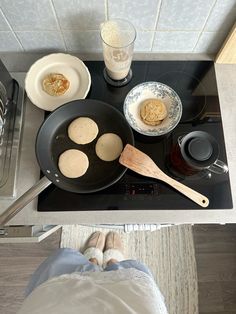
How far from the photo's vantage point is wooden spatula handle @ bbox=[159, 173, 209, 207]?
0.65m

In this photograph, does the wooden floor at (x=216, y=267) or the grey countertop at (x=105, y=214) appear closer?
the grey countertop at (x=105, y=214)

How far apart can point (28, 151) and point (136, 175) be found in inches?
10.8

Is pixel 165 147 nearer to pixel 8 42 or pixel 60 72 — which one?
pixel 60 72

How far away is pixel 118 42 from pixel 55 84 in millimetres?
188

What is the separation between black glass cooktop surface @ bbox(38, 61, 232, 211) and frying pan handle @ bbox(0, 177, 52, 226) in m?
0.06

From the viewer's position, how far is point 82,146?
0.69 metres

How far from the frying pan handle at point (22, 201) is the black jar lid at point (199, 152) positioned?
307 mm

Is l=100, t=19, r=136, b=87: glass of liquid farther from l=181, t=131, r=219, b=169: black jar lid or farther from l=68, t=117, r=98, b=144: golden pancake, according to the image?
l=181, t=131, r=219, b=169: black jar lid

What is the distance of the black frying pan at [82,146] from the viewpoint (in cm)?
66

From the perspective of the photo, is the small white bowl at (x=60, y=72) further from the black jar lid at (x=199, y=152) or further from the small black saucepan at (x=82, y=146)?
the black jar lid at (x=199, y=152)

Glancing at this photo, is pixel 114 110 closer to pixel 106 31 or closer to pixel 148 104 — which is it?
pixel 148 104

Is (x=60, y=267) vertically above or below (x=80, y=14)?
below

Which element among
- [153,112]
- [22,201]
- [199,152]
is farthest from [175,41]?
[22,201]

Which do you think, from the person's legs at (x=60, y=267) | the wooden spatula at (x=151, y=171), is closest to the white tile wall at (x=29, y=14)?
the wooden spatula at (x=151, y=171)
